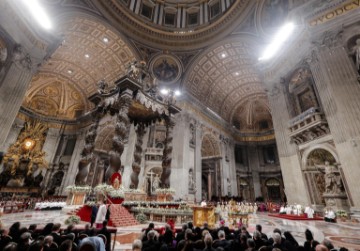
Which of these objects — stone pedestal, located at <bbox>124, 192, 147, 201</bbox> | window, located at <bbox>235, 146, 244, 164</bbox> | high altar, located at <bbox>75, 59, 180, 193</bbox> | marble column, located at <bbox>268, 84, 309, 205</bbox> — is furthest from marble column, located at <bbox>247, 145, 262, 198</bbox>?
stone pedestal, located at <bbox>124, 192, 147, 201</bbox>

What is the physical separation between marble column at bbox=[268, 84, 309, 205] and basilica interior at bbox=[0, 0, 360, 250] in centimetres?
8

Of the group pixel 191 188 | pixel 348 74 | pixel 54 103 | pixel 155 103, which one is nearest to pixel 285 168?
pixel 348 74

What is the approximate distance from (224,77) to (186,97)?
19.7ft

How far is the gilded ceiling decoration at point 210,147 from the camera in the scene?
813 inches

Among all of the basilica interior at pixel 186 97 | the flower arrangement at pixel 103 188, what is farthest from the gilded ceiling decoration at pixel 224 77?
the flower arrangement at pixel 103 188

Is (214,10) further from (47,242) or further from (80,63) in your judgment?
(47,242)

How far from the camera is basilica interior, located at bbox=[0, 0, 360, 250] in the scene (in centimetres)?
891

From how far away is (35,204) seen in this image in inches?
462

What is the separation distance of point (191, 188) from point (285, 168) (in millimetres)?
7405

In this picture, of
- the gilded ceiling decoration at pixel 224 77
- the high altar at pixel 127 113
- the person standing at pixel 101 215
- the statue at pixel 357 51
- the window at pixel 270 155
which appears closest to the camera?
the person standing at pixel 101 215

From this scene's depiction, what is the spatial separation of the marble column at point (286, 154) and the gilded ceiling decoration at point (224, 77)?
5.26 meters

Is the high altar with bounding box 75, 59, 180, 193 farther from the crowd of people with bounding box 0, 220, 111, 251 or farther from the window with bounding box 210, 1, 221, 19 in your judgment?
the window with bounding box 210, 1, 221, 19

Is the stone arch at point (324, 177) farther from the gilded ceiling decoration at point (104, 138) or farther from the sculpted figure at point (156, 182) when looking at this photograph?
the gilded ceiling decoration at point (104, 138)

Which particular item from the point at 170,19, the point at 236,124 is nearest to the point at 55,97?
the point at 170,19
